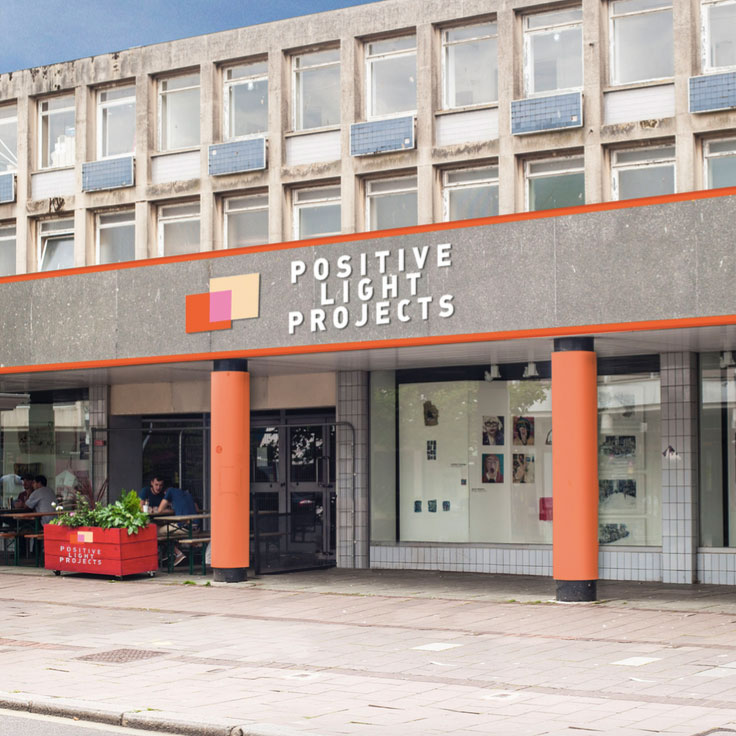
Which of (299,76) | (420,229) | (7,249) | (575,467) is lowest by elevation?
(575,467)

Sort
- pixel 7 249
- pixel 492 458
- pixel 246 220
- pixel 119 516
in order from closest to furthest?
pixel 119 516 < pixel 492 458 < pixel 246 220 < pixel 7 249

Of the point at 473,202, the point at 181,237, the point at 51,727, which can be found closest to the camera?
the point at 51,727

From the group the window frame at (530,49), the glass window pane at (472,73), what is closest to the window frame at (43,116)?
the glass window pane at (472,73)

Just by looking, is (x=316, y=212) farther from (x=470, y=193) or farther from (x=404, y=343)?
(x=404, y=343)

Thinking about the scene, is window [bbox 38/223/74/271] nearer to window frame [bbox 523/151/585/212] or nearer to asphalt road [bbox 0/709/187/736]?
window frame [bbox 523/151/585/212]

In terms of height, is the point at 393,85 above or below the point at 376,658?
above

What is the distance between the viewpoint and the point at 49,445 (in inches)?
1003

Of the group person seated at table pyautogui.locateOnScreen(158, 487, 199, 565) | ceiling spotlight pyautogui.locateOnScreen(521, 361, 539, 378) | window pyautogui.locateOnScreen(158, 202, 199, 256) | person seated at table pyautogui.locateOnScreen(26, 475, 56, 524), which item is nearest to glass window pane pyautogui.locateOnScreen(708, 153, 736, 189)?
ceiling spotlight pyautogui.locateOnScreen(521, 361, 539, 378)

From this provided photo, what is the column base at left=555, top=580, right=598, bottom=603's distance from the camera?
604 inches

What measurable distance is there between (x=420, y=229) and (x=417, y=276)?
0.58 metres

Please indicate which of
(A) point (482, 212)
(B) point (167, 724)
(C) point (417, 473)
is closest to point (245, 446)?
(C) point (417, 473)

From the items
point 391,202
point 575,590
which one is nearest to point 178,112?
point 391,202

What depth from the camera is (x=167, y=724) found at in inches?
343

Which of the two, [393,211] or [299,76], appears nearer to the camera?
[393,211]
